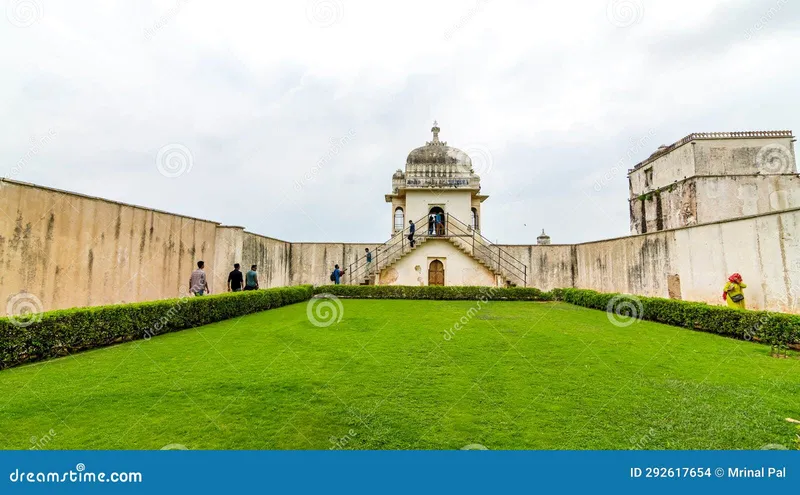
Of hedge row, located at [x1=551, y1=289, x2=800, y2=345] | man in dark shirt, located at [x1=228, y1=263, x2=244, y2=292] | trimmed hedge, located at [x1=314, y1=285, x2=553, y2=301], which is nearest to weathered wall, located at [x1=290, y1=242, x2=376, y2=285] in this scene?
trimmed hedge, located at [x1=314, y1=285, x2=553, y2=301]

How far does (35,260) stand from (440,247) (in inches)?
641

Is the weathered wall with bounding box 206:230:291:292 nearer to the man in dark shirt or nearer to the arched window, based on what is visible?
the man in dark shirt

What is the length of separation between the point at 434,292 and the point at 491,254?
5402 mm

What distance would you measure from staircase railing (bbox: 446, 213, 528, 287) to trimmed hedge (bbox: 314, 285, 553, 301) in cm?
274

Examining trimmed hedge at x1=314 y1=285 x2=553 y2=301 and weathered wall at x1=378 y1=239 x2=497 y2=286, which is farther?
weathered wall at x1=378 y1=239 x2=497 y2=286

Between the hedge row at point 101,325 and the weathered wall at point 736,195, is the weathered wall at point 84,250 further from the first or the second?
the weathered wall at point 736,195

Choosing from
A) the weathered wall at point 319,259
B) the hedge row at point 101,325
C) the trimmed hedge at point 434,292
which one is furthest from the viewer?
the weathered wall at point 319,259

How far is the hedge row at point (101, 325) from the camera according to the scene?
233 inches

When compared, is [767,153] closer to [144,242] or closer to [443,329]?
[443,329]

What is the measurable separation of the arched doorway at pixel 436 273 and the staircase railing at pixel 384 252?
173 cm

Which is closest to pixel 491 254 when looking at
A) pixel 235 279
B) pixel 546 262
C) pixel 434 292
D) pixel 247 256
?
pixel 546 262

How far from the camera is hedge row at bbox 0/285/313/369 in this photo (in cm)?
591

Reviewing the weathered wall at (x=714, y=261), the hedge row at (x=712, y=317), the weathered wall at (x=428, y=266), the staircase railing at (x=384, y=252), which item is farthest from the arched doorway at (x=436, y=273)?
the hedge row at (x=712, y=317)

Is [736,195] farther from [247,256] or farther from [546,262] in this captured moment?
[247,256]
